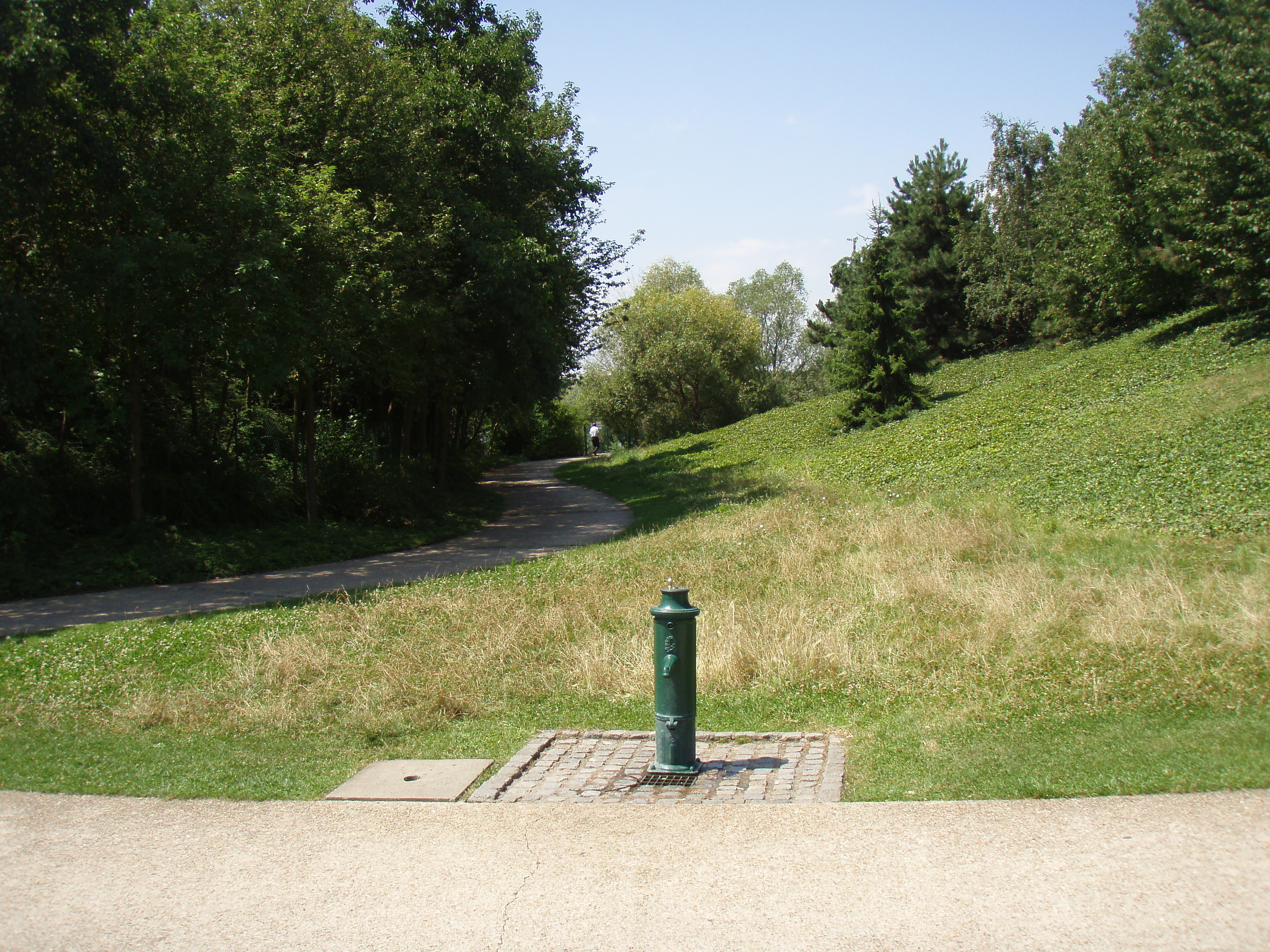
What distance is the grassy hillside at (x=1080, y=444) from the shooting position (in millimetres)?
11703

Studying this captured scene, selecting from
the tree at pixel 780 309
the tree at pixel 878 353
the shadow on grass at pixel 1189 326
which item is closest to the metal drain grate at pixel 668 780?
the shadow on grass at pixel 1189 326

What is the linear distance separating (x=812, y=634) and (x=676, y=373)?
37.8 metres

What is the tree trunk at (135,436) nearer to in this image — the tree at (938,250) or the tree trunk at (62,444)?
the tree trunk at (62,444)

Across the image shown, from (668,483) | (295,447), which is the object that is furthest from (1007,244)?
(295,447)

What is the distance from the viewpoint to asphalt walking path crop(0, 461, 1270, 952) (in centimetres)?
349

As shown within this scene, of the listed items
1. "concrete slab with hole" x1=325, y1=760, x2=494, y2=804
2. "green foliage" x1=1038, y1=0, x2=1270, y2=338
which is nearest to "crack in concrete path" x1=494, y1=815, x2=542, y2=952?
"concrete slab with hole" x1=325, y1=760, x2=494, y2=804

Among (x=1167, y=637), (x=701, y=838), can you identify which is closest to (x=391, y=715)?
(x=701, y=838)

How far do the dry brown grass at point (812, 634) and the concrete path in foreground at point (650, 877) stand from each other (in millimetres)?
1833

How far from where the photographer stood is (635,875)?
4031 millimetres

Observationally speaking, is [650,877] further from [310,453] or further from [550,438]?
[550,438]

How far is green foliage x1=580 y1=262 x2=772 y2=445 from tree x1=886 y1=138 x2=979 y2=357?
32.9 feet

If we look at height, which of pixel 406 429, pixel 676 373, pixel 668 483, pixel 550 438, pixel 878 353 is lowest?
pixel 668 483

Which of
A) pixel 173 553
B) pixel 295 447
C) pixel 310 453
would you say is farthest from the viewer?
pixel 295 447

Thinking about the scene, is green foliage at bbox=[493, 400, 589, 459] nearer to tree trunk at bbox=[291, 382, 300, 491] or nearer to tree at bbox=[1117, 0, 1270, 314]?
tree trunk at bbox=[291, 382, 300, 491]
